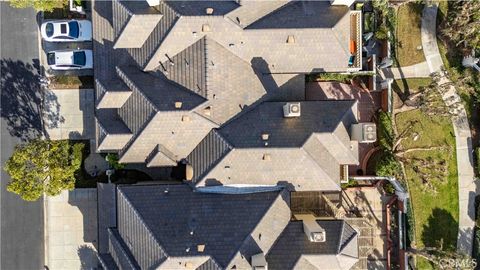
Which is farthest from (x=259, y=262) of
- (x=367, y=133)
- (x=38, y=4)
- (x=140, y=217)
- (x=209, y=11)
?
(x=38, y=4)

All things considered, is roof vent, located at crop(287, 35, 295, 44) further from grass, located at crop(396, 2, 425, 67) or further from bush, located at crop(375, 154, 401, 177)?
bush, located at crop(375, 154, 401, 177)

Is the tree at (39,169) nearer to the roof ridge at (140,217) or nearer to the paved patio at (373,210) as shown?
the roof ridge at (140,217)

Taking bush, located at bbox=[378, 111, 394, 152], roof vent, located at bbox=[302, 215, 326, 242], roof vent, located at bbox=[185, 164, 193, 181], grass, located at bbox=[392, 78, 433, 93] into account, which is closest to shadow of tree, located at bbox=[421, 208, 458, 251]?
bush, located at bbox=[378, 111, 394, 152]

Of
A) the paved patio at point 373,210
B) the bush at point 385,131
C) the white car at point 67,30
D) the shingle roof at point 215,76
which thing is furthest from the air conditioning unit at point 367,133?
the white car at point 67,30

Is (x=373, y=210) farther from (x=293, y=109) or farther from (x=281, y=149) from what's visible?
(x=293, y=109)

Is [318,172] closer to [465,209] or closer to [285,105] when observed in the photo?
[285,105]

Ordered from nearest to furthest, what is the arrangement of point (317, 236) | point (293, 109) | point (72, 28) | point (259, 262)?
point (259, 262)
point (317, 236)
point (293, 109)
point (72, 28)
